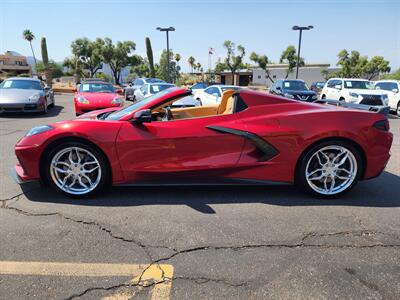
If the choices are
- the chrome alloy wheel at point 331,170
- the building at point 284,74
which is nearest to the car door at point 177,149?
the chrome alloy wheel at point 331,170

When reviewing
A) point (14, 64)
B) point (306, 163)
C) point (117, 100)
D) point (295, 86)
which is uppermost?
point (14, 64)

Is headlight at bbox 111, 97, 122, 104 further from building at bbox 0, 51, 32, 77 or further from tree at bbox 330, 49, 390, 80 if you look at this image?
building at bbox 0, 51, 32, 77

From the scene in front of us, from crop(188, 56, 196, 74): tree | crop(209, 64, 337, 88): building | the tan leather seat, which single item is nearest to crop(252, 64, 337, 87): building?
crop(209, 64, 337, 88): building

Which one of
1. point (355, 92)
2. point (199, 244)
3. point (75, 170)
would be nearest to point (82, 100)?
point (75, 170)

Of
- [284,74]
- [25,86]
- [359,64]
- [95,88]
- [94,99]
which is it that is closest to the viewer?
[94,99]

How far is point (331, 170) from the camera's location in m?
3.91

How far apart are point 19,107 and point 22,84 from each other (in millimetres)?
1614

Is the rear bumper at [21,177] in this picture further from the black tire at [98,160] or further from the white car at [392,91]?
the white car at [392,91]

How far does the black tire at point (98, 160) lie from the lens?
3666 mm

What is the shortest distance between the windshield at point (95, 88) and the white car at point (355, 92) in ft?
33.2

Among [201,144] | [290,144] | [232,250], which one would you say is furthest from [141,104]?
[232,250]

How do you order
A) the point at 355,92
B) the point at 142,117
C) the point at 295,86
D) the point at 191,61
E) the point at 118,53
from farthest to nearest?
the point at 191,61
the point at 118,53
the point at 295,86
the point at 355,92
the point at 142,117

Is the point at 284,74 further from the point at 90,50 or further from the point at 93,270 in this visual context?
the point at 93,270

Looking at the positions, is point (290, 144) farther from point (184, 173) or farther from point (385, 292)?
point (385, 292)
